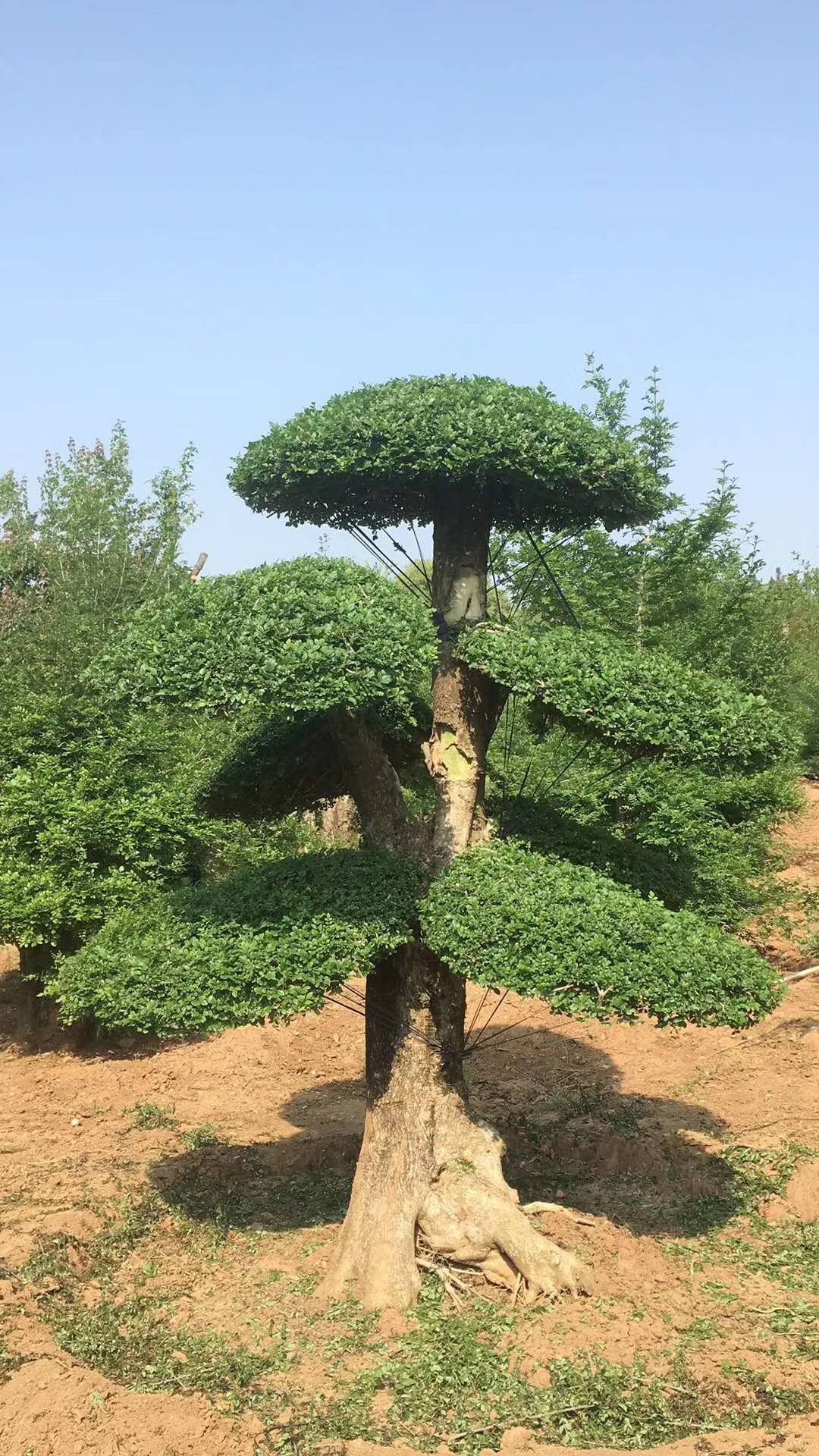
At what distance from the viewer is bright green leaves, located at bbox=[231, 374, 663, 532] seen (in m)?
5.91

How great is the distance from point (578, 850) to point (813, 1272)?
10.0 feet

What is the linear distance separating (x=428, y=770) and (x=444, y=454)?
6.83 ft

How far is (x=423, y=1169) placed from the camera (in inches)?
275

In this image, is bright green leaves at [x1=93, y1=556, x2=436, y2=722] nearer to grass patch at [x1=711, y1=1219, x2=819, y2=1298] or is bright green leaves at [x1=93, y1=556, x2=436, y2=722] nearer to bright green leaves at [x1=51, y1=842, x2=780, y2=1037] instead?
bright green leaves at [x1=51, y1=842, x2=780, y2=1037]

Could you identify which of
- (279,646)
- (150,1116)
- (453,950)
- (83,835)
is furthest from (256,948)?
(83,835)

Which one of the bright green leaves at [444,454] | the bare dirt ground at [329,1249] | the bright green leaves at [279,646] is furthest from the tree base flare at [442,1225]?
the bright green leaves at [444,454]

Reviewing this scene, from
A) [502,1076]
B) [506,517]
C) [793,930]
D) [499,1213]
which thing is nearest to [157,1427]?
[499,1213]

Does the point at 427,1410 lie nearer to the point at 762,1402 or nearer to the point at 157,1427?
the point at 157,1427

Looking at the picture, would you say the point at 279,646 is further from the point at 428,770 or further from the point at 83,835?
the point at 83,835

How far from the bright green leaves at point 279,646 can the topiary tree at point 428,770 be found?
0.01 meters

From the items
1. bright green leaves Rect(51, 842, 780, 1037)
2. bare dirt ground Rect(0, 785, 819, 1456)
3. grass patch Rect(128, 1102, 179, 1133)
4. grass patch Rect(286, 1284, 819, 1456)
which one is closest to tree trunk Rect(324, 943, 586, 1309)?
bare dirt ground Rect(0, 785, 819, 1456)

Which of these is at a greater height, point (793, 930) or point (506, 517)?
point (506, 517)

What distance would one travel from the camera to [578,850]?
716 centimetres

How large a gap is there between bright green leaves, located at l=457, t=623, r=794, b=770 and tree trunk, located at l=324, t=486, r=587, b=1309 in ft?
3.02
